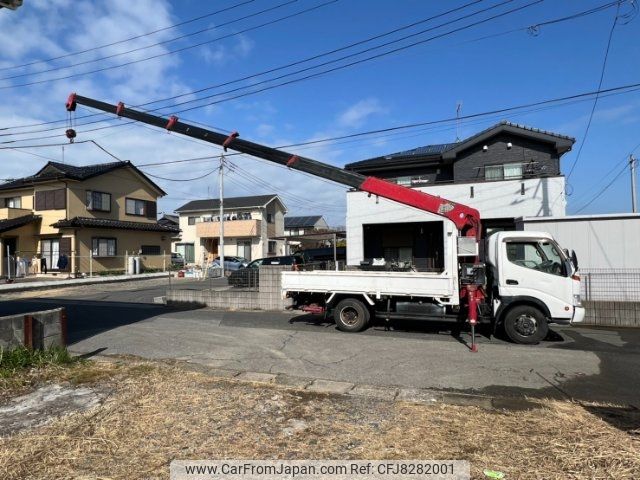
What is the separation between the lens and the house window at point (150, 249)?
32.9 m

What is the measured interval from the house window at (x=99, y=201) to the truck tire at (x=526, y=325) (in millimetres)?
28917

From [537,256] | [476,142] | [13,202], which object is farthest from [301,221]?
[537,256]

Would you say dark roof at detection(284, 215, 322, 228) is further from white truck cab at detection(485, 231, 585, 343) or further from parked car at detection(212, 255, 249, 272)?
white truck cab at detection(485, 231, 585, 343)

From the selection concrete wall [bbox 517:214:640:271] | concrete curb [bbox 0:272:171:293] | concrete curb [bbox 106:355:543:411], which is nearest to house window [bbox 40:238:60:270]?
concrete curb [bbox 0:272:171:293]

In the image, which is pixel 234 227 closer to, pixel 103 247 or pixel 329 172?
pixel 103 247

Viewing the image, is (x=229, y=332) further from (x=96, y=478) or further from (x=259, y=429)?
(x=96, y=478)

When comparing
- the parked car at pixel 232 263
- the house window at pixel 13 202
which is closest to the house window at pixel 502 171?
the parked car at pixel 232 263

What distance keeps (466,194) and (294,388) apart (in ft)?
44.9

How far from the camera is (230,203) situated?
143ft

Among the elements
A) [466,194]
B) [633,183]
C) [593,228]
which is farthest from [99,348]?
[633,183]

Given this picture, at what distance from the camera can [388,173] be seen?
2070 cm

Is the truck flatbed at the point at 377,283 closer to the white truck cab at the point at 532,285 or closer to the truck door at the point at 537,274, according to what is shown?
the white truck cab at the point at 532,285

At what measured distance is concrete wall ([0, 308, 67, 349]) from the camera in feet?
21.5

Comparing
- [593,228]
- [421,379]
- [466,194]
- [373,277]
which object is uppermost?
[466,194]
